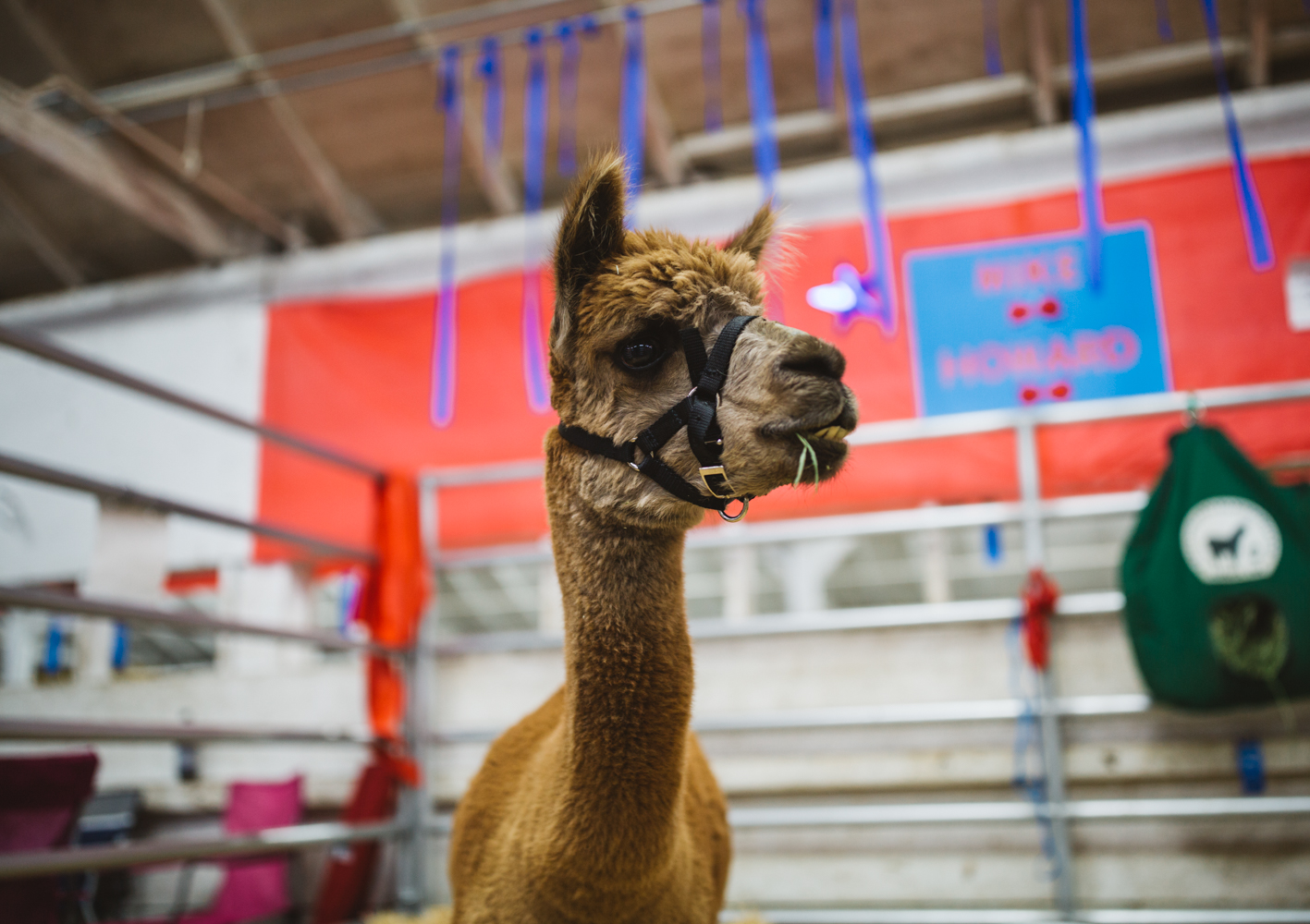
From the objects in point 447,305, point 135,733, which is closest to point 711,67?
point 447,305

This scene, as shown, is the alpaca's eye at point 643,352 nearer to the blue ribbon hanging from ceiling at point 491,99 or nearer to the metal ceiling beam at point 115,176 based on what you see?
the blue ribbon hanging from ceiling at point 491,99

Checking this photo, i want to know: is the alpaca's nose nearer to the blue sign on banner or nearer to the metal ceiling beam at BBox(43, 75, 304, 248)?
the blue sign on banner

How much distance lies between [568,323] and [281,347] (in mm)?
4028

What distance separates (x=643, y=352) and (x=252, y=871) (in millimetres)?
2959

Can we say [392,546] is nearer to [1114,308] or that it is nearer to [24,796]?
[24,796]

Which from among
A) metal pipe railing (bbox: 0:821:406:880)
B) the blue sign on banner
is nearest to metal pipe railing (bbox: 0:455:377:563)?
metal pipe railing (bbox: 0:821:406:880)

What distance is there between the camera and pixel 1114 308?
12.5ft

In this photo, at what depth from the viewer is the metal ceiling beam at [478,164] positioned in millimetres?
4586

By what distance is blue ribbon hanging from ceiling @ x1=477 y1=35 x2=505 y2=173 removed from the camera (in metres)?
4.19

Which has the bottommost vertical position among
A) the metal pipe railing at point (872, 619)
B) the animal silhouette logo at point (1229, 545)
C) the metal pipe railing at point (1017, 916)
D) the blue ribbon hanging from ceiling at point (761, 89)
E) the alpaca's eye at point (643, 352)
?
the metal pipe railing at point (1017, 916)

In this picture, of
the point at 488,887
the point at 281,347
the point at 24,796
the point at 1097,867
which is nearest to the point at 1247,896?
the point at 1097,867

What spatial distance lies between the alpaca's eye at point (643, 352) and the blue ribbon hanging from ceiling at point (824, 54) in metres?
2.42

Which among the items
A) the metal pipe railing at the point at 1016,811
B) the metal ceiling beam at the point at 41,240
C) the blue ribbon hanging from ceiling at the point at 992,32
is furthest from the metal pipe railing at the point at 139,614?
the metal ceiling beam at the point at 41,240

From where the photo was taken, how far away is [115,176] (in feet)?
17.2
